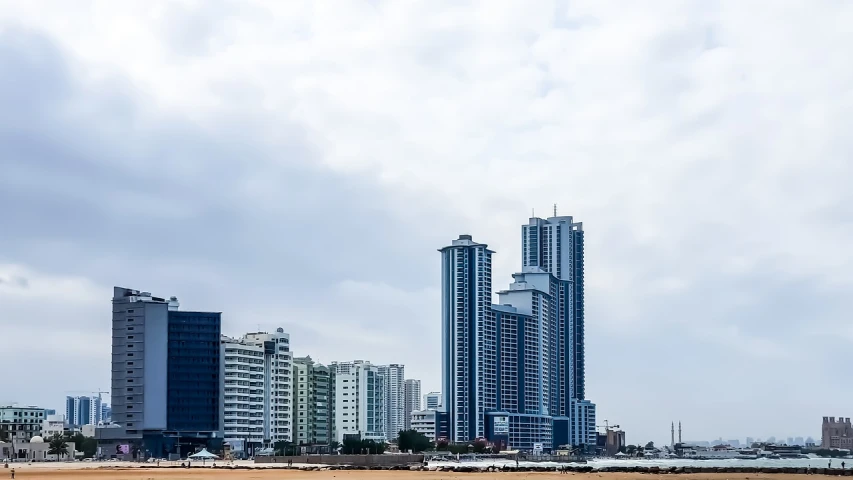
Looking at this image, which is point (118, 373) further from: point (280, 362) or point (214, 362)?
point (280, 362)

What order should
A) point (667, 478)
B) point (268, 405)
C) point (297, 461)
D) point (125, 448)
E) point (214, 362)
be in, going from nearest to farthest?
point (667, 478)
point (297, 461)
point (125, 448)
point (214, 362)
point (268, 405)

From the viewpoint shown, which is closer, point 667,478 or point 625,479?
point 625,479

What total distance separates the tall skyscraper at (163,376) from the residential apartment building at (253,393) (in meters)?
2.98

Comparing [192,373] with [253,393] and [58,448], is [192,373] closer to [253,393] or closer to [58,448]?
[253,393]

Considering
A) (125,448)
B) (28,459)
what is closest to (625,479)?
(28,459)

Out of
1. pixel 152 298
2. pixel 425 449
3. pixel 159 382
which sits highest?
pixel 152 298

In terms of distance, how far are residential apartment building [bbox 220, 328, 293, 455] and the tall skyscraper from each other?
2975 millimetres

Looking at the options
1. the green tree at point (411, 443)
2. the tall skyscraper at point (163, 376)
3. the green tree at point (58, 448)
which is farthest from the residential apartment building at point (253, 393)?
the green tree at point (58, 448)

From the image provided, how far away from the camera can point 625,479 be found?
3339 inches

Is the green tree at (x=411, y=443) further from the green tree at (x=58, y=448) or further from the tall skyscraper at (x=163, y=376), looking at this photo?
the green tree at (x=58, y=448)

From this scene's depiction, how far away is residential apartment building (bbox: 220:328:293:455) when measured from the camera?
18562 cm

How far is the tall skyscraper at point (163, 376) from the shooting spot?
172500 millimetres

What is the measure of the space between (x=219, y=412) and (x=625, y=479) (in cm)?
11258

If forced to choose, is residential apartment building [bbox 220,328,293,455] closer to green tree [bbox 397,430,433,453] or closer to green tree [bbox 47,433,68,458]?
green tree [bbox 397,430,433,453]
